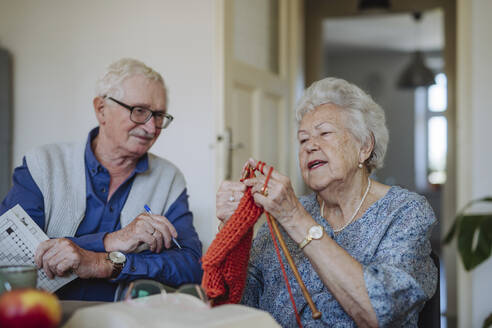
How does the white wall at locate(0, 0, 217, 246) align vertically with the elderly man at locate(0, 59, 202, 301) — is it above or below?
above

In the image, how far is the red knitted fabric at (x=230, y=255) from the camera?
125 centimetres

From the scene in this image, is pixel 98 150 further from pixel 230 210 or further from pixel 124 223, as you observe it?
pixel 230 210

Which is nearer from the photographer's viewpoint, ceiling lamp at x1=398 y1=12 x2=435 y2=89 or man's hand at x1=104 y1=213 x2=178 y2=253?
man's hand at x1=104 y1=213 x2=178 y2=253

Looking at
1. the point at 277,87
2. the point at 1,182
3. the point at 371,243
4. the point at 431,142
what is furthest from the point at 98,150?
the point at 431,142

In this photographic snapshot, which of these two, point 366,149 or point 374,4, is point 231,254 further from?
point 374,4

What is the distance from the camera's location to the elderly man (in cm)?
155

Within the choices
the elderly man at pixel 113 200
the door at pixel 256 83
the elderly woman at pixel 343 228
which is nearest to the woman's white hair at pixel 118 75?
the elderly man at pixel 113 200

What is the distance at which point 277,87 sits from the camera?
3.28 m

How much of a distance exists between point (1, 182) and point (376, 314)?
249 centimetres

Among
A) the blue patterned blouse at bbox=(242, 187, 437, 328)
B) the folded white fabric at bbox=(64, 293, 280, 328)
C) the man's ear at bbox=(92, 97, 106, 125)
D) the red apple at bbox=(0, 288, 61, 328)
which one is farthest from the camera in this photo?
the man's ear at bbox=(92, 97, 106, 125)

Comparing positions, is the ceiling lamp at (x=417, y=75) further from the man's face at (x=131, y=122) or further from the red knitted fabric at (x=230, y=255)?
the red knitted fabric at (x=230, y=255)

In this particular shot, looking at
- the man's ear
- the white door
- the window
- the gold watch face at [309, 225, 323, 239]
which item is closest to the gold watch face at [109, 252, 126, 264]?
the man's ear

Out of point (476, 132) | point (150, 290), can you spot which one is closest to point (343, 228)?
point (150, 290)

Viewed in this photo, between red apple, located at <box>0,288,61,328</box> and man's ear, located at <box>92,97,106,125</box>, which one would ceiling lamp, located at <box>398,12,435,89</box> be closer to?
man's ear, located at <box>92,97,106,125</box>
